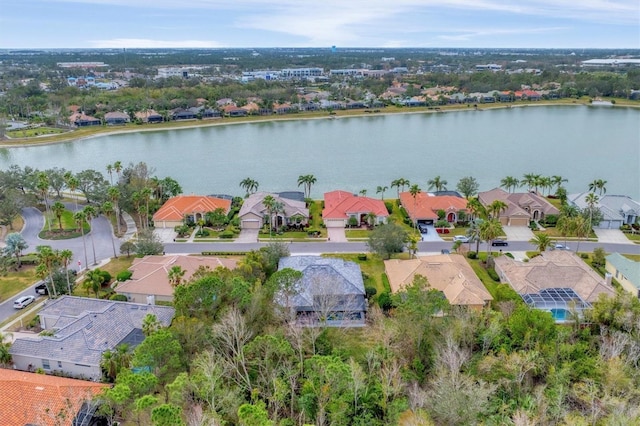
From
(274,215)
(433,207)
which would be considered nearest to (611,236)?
(433,207)

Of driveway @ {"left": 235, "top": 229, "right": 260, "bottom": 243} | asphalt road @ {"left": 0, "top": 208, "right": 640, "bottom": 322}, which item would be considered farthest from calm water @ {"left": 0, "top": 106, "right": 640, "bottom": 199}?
asphalt road @ {"left": 0, "top": 208, "right": 640, "bottom": 322}

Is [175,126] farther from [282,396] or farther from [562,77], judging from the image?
[562,77]

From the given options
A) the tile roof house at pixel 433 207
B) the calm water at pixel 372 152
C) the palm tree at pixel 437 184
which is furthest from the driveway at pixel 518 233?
the calm water at pixel 372 152

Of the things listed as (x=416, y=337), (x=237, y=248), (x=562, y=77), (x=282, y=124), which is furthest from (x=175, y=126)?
(x=562, y=77)

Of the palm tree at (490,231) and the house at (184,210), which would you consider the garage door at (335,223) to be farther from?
the palm tree at (490,231)

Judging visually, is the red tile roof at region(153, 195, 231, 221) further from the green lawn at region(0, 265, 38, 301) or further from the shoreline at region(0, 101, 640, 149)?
the shoreline at region(0, 101, 640, 149)

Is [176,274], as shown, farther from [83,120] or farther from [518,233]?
[83,120]

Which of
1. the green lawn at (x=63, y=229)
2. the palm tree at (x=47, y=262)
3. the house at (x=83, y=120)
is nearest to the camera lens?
the palm tree at (x=47, y=262)
